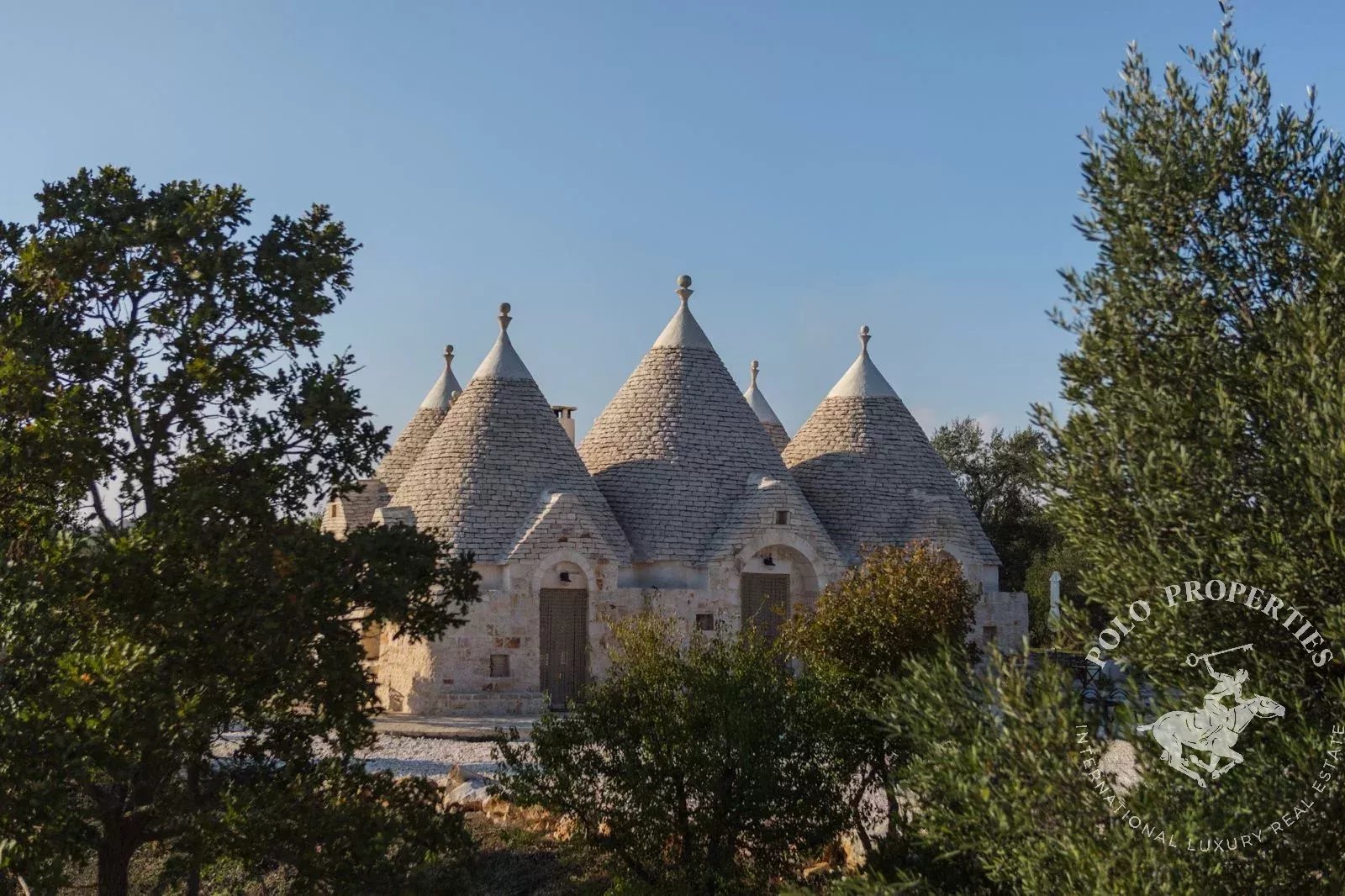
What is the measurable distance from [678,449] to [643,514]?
3.86 feet

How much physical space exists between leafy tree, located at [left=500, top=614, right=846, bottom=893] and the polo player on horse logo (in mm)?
3354

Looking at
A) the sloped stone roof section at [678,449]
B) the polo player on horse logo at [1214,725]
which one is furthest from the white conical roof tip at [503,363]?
the polo player on horse logo at [1214,725]

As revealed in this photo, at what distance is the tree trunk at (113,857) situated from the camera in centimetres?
686

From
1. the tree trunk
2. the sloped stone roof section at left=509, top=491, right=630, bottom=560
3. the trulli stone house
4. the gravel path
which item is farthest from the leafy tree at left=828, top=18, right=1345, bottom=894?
the sloped stone roof section at left=509, top=491, right=630, bottom=560

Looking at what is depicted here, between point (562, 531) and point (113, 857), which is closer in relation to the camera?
point (113, 857)

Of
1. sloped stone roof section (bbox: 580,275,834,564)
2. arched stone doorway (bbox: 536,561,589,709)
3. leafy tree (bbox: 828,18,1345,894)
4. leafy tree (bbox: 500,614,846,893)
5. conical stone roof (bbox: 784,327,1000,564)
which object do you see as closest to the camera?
leafy tree (bbox: 828,18,1345,894)

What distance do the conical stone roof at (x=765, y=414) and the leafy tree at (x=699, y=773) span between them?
52.7 ft

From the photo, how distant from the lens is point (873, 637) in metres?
9.41

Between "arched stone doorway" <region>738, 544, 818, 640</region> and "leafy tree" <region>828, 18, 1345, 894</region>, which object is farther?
"arched stone doorway" <region>738, 544, 818, 640</region>

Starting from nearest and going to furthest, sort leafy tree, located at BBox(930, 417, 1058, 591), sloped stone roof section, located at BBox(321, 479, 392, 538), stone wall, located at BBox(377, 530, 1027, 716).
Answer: stone wall, located at BBox(377, 530, 1027, 716) < sloped stone roof section, located at BBox(321, 479, 392, 538) < leafy tree, located at BBox(930, 417, 1058, 591)

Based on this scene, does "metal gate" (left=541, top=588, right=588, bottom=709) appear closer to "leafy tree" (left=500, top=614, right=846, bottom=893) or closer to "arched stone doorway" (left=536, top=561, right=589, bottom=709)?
"arched stone doorway" (left=536, top=561, right=589, bottom=709)

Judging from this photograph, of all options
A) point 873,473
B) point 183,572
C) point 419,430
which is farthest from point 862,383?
point 183,572

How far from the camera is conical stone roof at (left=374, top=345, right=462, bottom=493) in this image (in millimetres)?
23188

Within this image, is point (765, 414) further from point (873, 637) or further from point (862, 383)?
point (873, 637)
